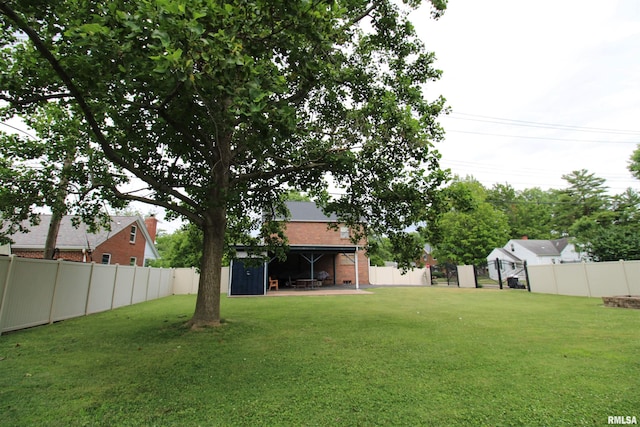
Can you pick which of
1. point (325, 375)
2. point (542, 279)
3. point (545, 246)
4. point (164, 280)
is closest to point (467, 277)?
point (542, 279)

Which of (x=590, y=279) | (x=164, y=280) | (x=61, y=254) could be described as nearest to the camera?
(x=590, y=279)

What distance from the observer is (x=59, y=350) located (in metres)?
5.34

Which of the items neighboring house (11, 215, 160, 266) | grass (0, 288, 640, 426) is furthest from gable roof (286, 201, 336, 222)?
grass (0, 288, 640, 426)

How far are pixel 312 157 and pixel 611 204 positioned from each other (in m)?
37.1

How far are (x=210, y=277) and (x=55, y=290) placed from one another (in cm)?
476

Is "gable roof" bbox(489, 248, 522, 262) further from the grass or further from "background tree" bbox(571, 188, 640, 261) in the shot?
the grass

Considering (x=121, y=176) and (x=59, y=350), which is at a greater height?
(x=121, y=176)

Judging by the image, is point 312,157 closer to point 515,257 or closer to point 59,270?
point 59,270

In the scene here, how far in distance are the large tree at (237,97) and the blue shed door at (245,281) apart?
8207 millimetres

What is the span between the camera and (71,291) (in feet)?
29.6

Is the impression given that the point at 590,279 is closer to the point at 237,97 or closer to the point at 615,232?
the point at 615,232

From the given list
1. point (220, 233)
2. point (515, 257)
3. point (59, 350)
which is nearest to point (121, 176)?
point (220, 233)

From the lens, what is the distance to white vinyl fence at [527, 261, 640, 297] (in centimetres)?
1238

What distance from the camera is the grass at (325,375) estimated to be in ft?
9.48
